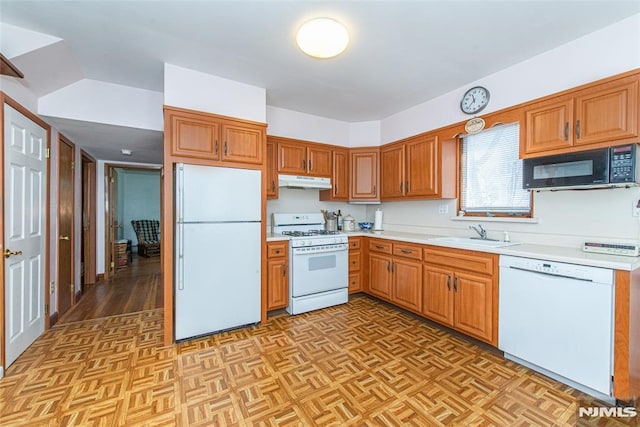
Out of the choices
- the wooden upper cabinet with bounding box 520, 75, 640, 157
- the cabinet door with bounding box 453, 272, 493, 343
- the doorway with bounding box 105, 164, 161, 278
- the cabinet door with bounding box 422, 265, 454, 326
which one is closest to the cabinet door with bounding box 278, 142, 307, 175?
the cabinet door with bounding box 422, 265, 454, 326

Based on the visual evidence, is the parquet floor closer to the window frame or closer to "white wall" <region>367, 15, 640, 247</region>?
"white wall" <region>367, 15, 640, 247</region>

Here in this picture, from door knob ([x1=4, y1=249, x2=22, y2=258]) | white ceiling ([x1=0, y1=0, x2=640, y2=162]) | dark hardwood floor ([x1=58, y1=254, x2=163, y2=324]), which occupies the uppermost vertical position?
white ceiling ([x1=0, y1=0, x2=640, y2=162])

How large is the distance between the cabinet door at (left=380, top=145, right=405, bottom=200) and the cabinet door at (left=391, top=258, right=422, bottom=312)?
0.98m

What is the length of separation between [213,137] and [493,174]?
2.91 m

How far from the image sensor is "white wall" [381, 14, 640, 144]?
75.0 inches

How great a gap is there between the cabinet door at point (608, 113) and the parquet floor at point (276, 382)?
1768 millimetres

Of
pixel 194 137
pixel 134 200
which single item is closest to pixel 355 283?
pixel 194 137

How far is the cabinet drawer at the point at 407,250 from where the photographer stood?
2.93m

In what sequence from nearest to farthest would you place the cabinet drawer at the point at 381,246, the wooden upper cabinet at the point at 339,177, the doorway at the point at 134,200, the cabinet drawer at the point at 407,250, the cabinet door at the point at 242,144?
the cabinet door at the point at 242,144 → the cabinet drawer at the point at 407,250 → the cabinet drawer at the point at 381,246 → the wooden upper cabinet at the point at 339,177 → the doorway at the point at 134,200

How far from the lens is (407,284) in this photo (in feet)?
10.0

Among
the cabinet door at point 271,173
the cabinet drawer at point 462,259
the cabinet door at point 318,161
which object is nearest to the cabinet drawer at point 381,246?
the cabinet drawer at point 462,259

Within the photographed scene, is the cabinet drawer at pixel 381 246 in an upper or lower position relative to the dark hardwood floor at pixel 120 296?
upper

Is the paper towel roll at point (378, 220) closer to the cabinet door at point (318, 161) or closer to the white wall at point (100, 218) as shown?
the cabinet door at point (318, 161)

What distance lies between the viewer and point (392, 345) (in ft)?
8.05
